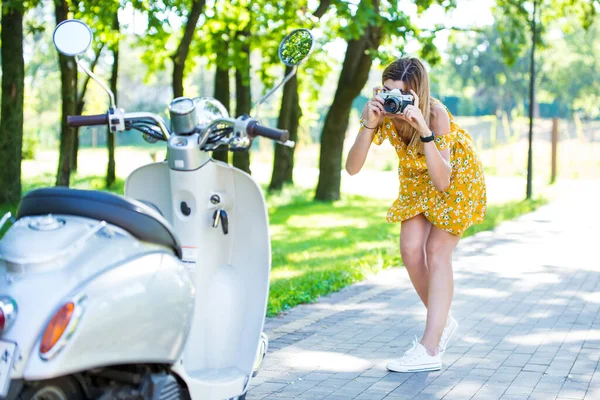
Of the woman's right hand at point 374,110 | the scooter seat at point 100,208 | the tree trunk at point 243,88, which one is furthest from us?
the tree trunk at point 243,88

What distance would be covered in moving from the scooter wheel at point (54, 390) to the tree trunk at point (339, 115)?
15550mm

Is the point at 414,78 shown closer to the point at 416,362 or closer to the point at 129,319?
the point at 416,362

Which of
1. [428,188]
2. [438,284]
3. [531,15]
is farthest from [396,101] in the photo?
[531,15]

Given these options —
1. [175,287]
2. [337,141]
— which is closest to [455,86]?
[337,141]

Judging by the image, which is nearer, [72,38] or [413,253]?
[72,38]

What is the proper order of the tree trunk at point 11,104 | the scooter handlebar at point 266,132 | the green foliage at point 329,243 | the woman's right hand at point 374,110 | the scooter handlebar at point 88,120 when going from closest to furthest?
the scooter handlebar at point 266,132 < the scooter handlebar at point 88,120 < the woman's right hand at point 374,110 < the green foliage at point 329,243 < the tree trunk at point 11,104

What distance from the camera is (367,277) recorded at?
872cm

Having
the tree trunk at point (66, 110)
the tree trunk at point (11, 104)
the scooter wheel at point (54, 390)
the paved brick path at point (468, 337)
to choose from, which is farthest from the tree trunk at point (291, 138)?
the scooter wheel at point (54, 390)

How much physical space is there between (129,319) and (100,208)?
41 cm

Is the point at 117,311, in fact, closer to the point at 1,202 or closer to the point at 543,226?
the point at 543,226

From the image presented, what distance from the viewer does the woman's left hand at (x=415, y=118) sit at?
473 centimetres

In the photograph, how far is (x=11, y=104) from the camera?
1470 cm

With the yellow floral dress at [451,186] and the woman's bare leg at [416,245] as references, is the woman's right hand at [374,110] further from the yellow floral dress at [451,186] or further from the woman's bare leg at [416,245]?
the woman's bare leg at [416,245]

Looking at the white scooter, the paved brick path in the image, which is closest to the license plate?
the white scooter
